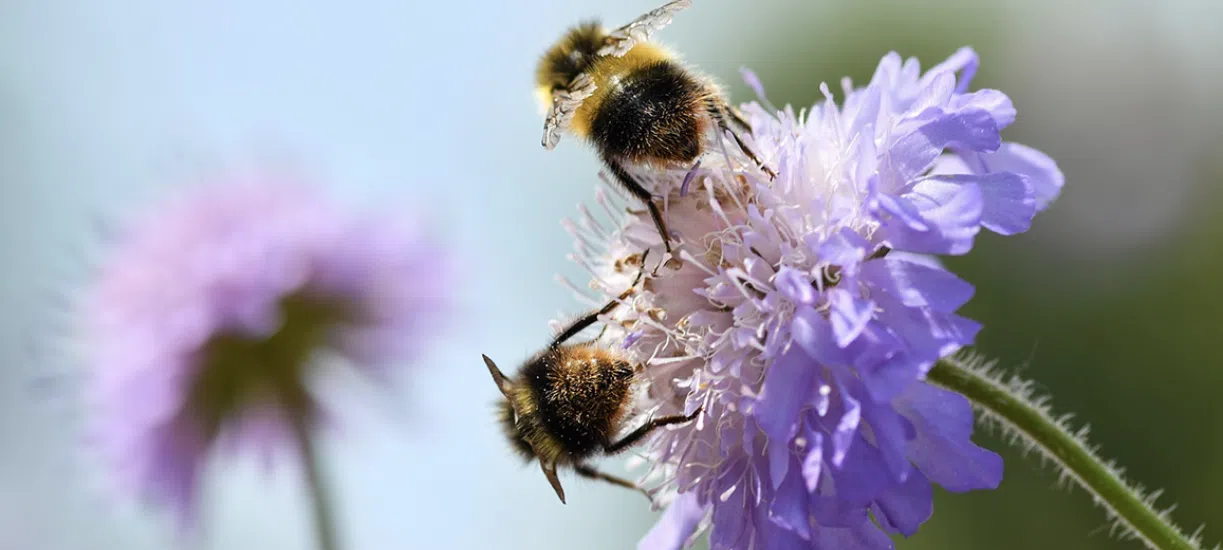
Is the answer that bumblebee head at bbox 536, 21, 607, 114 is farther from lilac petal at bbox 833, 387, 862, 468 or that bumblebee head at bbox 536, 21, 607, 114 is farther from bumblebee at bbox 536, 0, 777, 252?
lilac petal at bbox 833, 387, 862, 468

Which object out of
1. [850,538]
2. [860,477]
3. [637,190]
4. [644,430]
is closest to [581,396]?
[644,430]

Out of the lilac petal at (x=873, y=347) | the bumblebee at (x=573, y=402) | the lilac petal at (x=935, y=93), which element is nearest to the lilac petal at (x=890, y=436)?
the lilac petal at (x=873, y=347)

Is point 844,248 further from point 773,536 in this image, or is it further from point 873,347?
point 773,536

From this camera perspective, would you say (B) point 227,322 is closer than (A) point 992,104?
No

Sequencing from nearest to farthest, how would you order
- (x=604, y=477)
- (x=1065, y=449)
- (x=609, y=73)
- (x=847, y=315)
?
(x=847, y=315) → (x=1065, y=449) → (x=609, y=73) → (x=604, y=477)

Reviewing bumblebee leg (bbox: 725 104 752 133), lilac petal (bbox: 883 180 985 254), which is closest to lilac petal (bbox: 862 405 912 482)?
lilac petal (bbox: 883 180 985 254)

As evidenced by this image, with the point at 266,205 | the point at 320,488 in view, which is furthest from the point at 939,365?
the point at 266,205

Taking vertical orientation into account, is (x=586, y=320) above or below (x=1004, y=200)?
above
